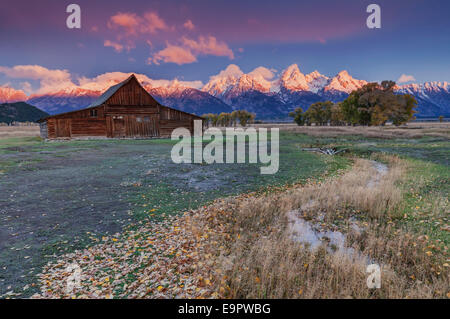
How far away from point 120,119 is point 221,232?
4230 cm

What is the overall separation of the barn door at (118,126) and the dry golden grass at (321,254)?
130 feet

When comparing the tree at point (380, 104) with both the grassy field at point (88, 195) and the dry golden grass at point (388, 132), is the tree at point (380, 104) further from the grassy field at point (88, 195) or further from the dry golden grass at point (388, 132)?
the grassy field at point (88, 195)

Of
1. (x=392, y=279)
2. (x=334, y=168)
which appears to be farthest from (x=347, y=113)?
(x=392, y=279)

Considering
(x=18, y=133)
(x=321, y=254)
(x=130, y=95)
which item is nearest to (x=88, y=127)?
(x=130, y=95)

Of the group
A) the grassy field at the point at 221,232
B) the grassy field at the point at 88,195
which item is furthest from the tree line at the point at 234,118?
the grassy field at the point at 221,232

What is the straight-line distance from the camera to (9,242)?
22.2 ft

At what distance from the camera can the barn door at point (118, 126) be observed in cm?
4319

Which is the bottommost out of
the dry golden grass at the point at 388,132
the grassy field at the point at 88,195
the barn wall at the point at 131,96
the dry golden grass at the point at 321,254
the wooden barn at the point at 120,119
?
the dry golden grass at the point at 321,254

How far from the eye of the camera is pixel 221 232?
25.1 feet

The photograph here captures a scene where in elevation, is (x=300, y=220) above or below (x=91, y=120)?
below
